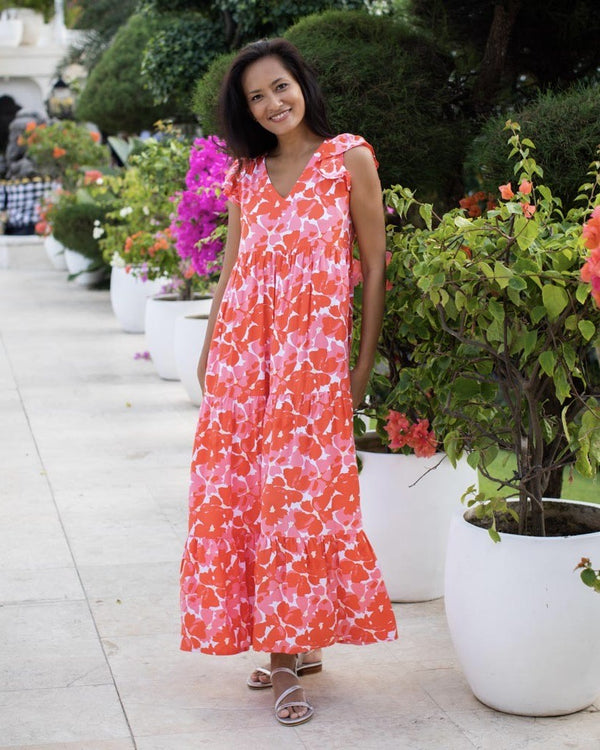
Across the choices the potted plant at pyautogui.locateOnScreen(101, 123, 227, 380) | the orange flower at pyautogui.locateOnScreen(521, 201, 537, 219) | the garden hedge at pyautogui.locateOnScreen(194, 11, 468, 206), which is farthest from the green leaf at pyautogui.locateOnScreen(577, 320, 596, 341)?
the potted plant at pyautogui.locateOnScreen(101, 123, 227, 380)

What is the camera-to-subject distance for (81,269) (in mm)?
12891

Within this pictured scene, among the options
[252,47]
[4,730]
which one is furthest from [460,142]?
[4,730]

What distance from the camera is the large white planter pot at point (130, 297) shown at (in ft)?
30.8

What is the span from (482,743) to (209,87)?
2.76m

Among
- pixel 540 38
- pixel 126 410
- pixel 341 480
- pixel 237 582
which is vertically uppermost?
pixel 540 38

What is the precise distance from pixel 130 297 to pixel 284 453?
670 cm

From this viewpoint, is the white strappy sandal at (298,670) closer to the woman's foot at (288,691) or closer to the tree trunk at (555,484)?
the woman's foot at (288,691)

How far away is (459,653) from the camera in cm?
304

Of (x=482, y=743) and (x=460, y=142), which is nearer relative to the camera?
(x=482, y=743)

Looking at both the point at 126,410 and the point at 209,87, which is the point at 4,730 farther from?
the point at 126,410

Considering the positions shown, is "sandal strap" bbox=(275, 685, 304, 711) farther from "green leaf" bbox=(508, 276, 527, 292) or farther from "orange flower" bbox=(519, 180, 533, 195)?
"orange flower" bbox=(519, 180, 533, 195)

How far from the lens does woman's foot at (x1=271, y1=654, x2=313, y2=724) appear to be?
2.98m

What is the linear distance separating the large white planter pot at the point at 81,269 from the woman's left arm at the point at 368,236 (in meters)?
9.28

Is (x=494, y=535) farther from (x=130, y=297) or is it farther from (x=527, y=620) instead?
(x=130, y=297)
